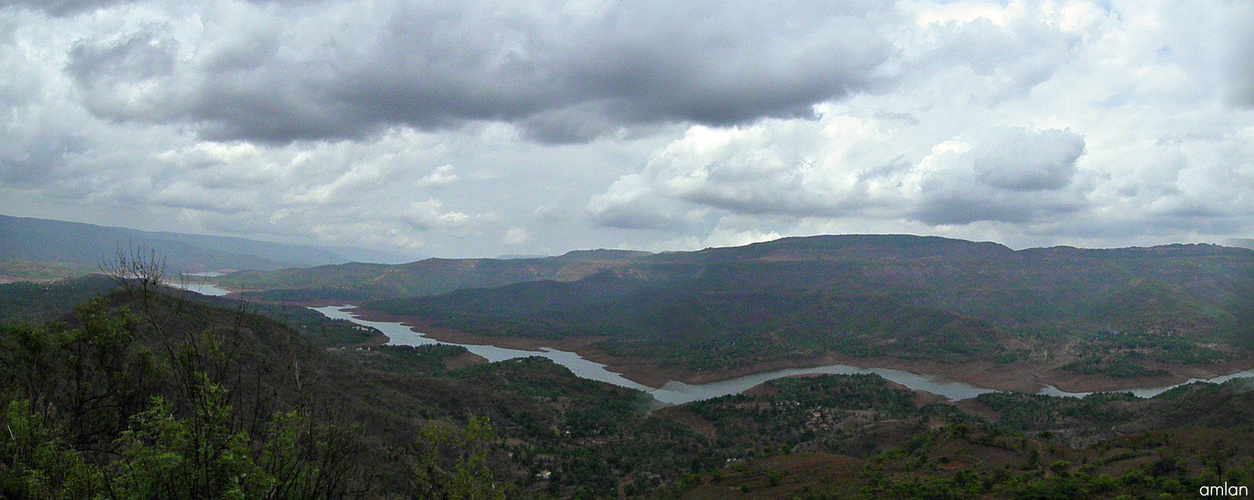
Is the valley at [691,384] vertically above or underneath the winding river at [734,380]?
above

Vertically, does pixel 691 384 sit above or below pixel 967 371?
below

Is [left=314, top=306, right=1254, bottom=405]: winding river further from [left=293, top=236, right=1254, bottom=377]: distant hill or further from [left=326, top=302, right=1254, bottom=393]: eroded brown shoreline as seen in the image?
[left=293, top=236, right=1254, bottom=377]: distant hill

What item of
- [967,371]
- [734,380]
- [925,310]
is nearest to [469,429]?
[734,380]

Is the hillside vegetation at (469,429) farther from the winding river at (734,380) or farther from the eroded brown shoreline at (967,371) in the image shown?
the eroded brown shoreline at (967,371)

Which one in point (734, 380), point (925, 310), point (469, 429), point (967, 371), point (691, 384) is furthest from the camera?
point (925, 310)

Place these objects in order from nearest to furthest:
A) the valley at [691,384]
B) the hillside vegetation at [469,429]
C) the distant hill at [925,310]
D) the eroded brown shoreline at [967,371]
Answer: the hillside vegetation at [469,429] < the valley at [691,384] < the eroded brown shoreline at [967,371] < the distant hill at [925,310]

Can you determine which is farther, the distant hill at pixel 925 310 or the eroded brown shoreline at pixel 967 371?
the distant hill at pixel 925 310

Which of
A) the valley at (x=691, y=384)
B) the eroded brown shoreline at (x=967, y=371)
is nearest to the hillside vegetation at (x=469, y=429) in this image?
the valley at (x=691, y=384)

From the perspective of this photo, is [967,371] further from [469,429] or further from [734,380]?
[469,429]

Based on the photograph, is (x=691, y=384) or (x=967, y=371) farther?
(x=967, y=371)
